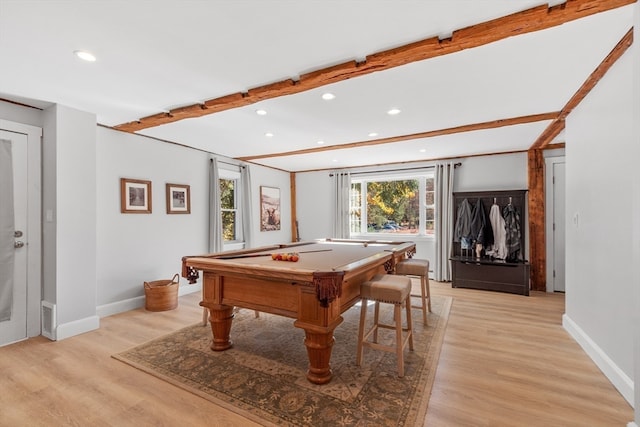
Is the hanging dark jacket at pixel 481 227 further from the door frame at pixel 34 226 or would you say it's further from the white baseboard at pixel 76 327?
the door frame at pixel 34 226

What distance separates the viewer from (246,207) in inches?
224

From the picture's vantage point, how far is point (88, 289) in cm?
323

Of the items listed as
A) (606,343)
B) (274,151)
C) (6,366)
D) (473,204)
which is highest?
(274,151)

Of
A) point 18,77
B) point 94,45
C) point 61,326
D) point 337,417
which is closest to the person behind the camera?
point 337,417

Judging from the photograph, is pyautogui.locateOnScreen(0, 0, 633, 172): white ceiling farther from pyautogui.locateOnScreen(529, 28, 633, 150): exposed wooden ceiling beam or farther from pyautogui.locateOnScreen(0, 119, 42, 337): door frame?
pyautogui.locateOnScreen(0, 119, 42, 337): door frame

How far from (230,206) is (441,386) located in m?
4.70

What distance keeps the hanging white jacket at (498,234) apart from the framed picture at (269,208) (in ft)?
14.2

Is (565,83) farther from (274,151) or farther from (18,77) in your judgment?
(18,77)

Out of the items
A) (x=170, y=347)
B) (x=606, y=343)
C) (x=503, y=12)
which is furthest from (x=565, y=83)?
(x=170, y=347)

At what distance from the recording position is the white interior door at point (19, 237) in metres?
2.91

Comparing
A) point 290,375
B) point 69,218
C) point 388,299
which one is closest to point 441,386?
point 388,299

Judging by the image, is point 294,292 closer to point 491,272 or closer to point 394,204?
point 491,272

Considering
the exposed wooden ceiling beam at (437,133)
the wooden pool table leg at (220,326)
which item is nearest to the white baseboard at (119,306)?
the wooden pool table leg at (220,326)

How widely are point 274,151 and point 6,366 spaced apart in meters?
3.98
